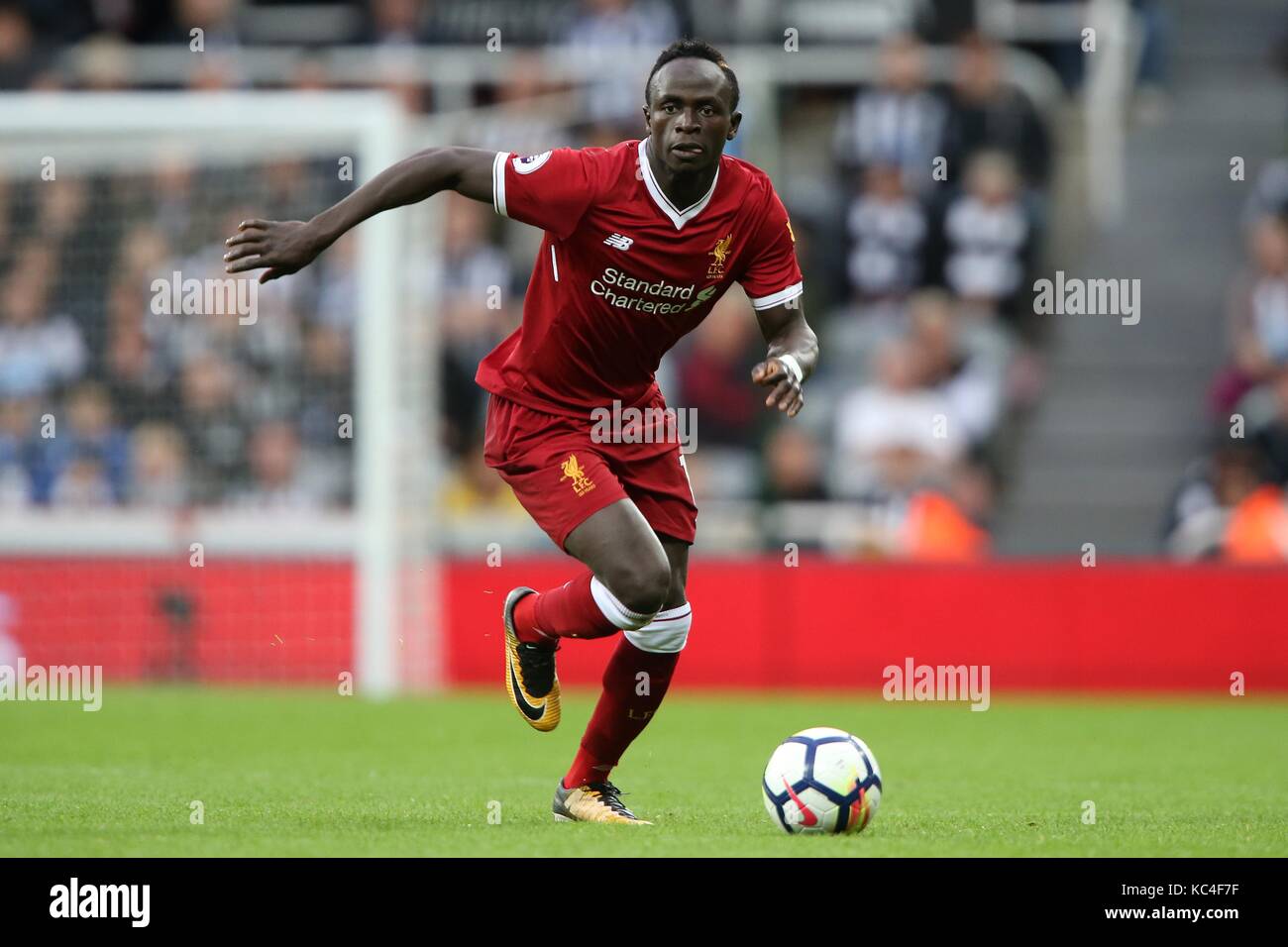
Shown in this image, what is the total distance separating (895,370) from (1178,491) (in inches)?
86.2

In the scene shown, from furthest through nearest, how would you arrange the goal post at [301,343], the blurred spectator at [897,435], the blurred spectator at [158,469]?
1. the blurred spectator at [897,435]
2. the blurred spectator at [158,469]
3. the goal post at [301,343]

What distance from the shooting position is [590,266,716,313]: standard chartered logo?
6828 mm

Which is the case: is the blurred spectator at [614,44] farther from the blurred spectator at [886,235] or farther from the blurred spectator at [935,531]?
the blurred spectator at [935,531]

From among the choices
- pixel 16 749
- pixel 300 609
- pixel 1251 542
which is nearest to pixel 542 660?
pixel 16 749

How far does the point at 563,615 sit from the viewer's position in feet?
22.9

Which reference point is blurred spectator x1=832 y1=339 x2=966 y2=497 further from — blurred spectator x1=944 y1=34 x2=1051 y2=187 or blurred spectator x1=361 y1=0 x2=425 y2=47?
blurred spectator x1=361 y1=0 x2=425 y2=47

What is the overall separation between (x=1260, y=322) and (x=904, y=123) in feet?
10.2

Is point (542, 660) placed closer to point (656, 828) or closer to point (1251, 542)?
point (656, 828)

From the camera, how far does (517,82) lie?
1622cm

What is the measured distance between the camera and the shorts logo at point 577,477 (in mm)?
6793

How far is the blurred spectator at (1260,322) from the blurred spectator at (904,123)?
102 inches

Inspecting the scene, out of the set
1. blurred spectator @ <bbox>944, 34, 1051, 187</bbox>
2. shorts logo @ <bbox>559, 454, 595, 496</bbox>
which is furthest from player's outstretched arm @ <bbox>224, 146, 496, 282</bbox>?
blurred spectator @ <bbox>944, 34, 1051, 187</bbox>

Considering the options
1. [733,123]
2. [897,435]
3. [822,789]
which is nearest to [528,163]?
[733,123]

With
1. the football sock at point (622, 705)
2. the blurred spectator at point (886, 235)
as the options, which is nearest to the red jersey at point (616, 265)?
the football sock at point (622, 705)
